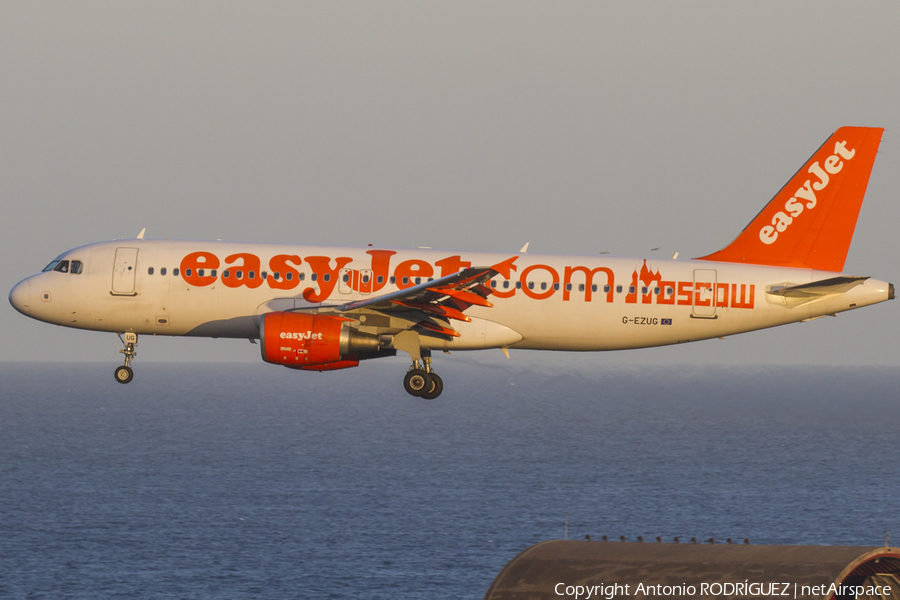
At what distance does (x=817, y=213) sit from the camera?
1574 inches

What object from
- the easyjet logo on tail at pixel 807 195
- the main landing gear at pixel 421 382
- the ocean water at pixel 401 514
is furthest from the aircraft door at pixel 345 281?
the ocean water at pixel 401 514

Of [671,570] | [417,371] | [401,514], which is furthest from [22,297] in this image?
[401,514]

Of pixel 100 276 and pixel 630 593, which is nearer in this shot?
pixel 100 276

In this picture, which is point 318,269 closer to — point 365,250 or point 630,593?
point 365,250

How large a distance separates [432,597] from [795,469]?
344 ft

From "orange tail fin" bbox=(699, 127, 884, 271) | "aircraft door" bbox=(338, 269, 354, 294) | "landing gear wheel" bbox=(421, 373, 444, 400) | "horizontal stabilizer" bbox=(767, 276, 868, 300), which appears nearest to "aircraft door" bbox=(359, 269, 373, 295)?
"aircraft door" bbox=(338, 269, 354, 294)

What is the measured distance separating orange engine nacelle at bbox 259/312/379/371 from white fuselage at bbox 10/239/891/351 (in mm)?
2336

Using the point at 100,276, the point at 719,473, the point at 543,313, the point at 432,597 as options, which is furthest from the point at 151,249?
the point at 719,473

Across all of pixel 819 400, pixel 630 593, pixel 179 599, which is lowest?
pixel 179 599

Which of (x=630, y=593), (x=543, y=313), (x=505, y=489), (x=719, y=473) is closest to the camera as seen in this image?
(x=543, y=313)

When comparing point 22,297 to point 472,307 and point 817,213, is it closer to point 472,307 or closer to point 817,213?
point 472,307

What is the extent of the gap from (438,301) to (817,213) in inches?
655

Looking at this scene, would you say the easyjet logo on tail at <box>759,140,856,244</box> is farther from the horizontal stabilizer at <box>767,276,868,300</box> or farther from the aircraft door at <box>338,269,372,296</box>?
the aircraft door at <box>338,269,372,296</box>

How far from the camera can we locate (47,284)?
38312 mm
